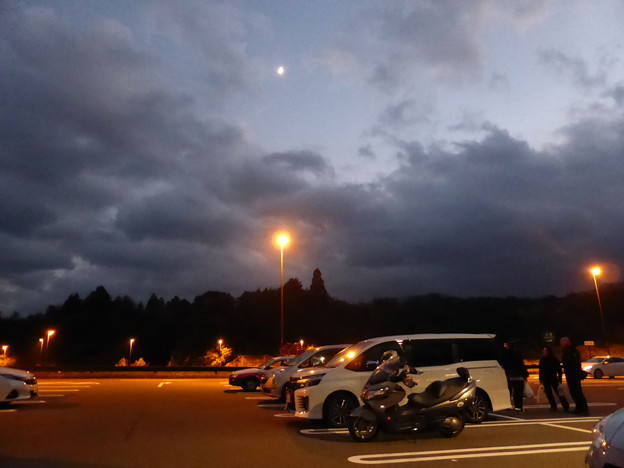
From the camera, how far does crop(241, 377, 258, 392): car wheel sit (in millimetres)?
20453

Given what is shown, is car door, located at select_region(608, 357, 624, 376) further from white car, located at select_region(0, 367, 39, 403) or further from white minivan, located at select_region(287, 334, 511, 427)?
white car, located at select_region(0, 367, 39, 403)

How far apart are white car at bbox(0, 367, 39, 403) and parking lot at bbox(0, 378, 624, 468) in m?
0.42

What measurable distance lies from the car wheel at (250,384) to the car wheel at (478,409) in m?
11.7

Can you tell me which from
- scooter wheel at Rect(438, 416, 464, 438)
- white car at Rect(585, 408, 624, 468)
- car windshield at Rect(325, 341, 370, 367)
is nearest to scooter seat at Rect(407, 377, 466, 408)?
scooter wheel at Rect(438, 416, 464, 438)

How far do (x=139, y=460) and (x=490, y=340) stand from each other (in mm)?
7738

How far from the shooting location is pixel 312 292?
104438 millimetres

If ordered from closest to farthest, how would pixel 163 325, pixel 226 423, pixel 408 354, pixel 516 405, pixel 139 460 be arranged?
pixel 139 460 < pixel 408 354 < pixel 226 423 < pixel 516 405 < pixel 163 325

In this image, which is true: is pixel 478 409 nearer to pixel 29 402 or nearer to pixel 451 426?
pixel 451 426

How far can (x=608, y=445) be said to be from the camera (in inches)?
167

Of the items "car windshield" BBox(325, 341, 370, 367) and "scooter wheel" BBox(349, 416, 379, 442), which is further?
"car windshield" BBox(325, 341, 370, 367)

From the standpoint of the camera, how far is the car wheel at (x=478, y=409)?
1064 cm

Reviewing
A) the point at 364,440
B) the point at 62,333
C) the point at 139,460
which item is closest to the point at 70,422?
the point at 139,460

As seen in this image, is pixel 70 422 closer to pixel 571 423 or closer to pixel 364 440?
pixel 364 440

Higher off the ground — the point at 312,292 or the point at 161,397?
the point at 312,292
